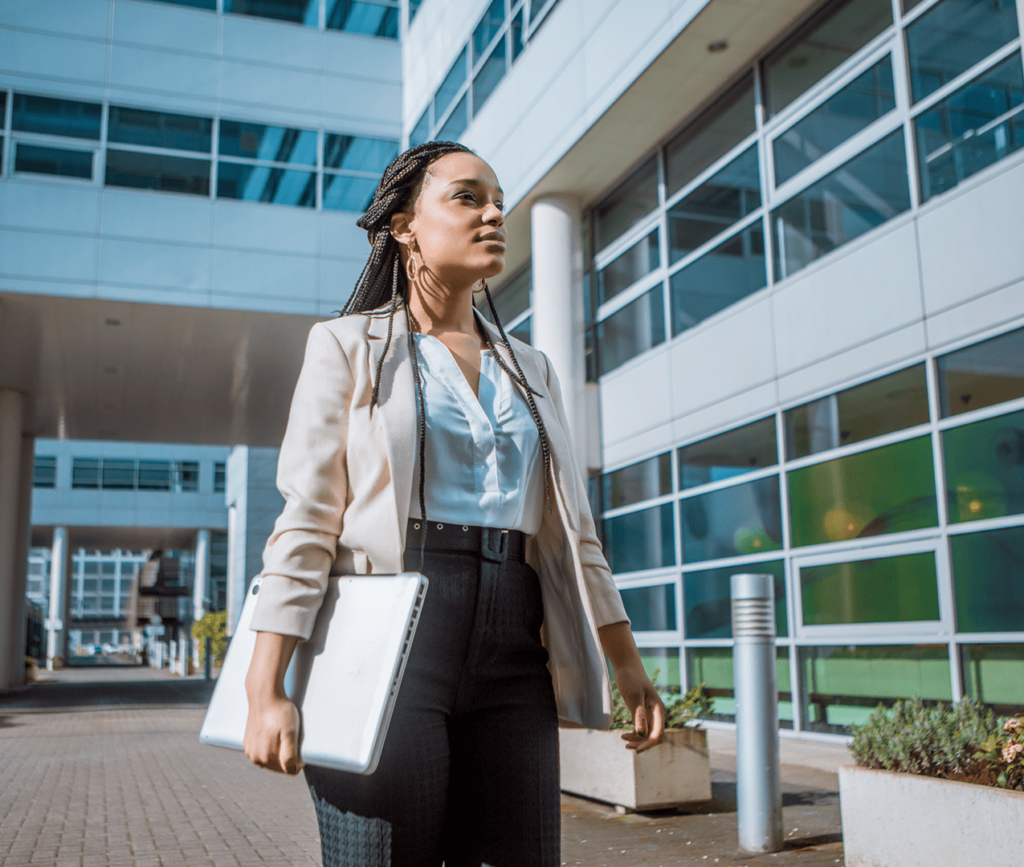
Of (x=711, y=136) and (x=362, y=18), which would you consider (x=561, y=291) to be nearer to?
(x=711, y=136)

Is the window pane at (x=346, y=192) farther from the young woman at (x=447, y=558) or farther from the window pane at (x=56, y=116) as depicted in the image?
the young woman at (x=447, y=558)

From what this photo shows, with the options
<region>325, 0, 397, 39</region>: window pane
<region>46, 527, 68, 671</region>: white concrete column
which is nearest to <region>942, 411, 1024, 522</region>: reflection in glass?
<region>325, 0, 397, 39</region>: window pane

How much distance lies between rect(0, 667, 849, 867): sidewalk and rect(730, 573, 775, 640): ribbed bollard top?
1.17 metres

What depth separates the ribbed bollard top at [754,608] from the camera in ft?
18.6

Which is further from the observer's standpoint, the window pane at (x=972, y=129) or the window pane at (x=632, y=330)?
the window pane at (x=632, y=330)

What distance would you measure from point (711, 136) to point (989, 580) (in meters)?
7.08

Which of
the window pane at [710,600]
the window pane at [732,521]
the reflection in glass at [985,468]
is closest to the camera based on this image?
the reflection in glass at [985,468]

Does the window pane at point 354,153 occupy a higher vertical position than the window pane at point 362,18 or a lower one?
lower

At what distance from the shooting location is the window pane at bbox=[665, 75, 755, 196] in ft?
41.3

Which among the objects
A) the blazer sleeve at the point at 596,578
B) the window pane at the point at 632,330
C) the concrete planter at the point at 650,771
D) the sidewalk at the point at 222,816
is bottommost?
the sidewalk at the point at 222,816

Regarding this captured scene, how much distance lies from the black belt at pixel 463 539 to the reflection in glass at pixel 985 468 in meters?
7.45

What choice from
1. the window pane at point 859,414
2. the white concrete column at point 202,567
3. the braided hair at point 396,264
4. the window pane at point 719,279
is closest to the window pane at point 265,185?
the window pane at point 719,279

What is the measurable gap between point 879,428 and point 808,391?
3.61ft

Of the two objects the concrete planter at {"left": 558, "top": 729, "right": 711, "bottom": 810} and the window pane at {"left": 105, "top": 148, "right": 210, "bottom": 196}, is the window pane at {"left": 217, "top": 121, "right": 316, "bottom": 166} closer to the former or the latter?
the window pane at {"left": 105, "top": 148, "right": 210, "bottom": 196}
